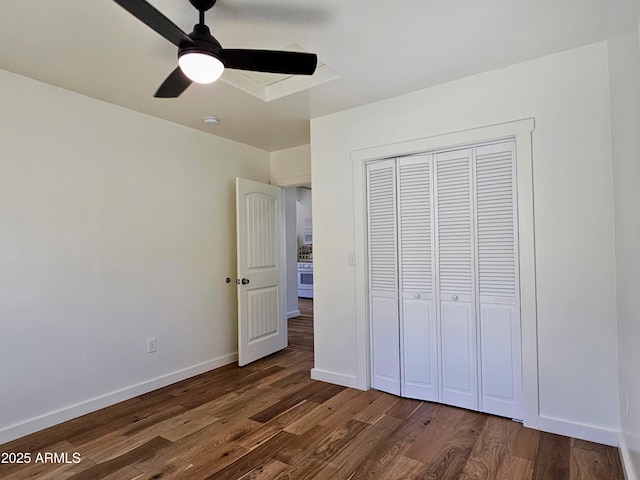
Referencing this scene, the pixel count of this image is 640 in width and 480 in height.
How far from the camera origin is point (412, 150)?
287 centimetres

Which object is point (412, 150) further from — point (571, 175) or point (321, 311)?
point (321, 311)

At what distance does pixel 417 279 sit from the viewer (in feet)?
9.60

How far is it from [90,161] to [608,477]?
3843 millimetres

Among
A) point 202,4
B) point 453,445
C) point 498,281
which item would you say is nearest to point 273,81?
point 202,4

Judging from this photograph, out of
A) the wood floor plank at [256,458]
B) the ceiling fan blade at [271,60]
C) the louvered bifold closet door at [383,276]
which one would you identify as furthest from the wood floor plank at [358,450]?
the ceiling fan blade at [271,60]

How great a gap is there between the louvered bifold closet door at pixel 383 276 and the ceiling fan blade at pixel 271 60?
4.63 ft

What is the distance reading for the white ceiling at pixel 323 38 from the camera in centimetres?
184

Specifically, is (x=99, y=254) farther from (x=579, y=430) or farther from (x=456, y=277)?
(x=579, y=430)

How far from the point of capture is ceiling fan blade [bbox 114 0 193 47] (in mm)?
1370

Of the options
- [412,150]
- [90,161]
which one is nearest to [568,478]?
[412,150]

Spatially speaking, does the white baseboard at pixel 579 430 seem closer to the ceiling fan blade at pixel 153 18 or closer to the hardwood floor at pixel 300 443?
the hardwood floor at pixel 300 443

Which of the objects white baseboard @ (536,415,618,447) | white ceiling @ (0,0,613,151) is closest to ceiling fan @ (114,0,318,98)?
white ceiling @ (0,0,613,151)

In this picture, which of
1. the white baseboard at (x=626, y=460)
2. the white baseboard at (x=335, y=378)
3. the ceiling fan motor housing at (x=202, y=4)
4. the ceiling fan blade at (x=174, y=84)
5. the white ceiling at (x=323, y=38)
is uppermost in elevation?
the white ceiling at (x=323, y=38)

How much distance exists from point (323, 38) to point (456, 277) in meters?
1.85
